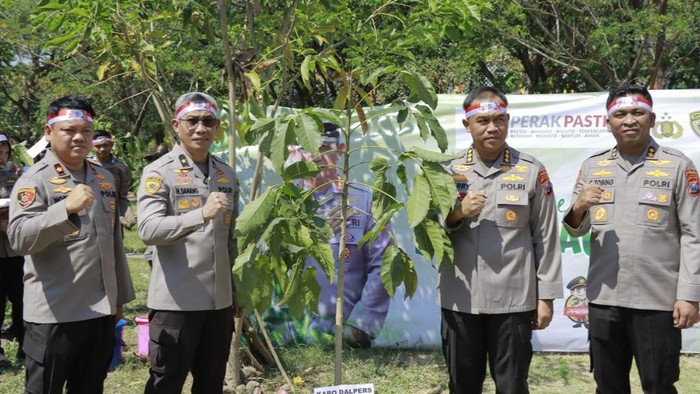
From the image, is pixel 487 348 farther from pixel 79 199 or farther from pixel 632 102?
pixel 79 199

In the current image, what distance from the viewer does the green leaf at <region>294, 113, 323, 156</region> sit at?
2775 millimetres

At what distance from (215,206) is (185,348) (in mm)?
760

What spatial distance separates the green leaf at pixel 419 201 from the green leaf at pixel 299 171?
1.63 feet

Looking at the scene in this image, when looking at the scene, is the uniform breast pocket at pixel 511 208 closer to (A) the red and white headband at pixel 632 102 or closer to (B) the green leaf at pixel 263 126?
(A) the red and white headband at pixel 632 102

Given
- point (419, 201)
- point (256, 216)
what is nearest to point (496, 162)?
Result: point (419, 201)

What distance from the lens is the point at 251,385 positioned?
14.8 feet

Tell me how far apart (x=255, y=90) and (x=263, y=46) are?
818 mm

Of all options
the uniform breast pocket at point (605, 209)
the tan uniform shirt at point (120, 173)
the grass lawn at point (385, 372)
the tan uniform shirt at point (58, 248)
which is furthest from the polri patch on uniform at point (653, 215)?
the tan uniform shirt at point (120, 173)

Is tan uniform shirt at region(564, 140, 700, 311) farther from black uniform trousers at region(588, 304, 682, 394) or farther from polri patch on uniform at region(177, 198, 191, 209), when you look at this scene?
polri patch on uniform at region(177, 198, 191, 209)

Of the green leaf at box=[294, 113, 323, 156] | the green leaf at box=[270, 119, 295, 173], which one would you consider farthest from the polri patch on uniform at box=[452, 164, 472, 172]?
the green leaf at box=[270, 119, 295, 173]

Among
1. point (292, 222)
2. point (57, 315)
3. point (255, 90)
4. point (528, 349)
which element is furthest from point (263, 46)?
point (528, 349)

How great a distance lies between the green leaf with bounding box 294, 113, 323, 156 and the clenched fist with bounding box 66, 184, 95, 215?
90cm

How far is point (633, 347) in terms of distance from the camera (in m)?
3.12

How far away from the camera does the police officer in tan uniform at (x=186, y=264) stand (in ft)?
10.2
